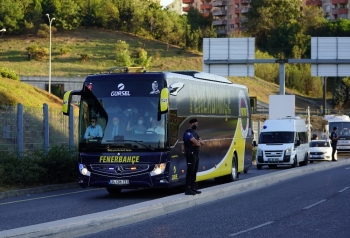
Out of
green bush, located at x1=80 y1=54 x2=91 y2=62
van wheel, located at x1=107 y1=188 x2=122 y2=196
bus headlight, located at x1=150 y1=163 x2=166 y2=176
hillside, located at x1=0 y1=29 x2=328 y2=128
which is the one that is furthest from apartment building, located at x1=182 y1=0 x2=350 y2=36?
bus headlight, located at x1=150 y1=163 x2=166 y2=176

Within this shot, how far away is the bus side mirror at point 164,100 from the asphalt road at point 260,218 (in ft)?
8.31

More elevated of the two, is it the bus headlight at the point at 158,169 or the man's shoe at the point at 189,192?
the bus headlight at the point at 158,169

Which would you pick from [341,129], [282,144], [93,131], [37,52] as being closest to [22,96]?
[282,144]

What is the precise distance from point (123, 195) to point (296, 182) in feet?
26.6

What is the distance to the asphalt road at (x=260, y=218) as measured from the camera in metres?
14.3

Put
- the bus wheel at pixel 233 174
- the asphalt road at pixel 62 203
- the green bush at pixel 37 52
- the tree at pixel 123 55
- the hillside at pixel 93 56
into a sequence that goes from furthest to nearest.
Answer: the green bush at pixel 37 52, the hillside at pixel 93 56, the tree at pixel 123 55, the bus wheel at pixel 233 174, the asphalt road at pixel 62 203

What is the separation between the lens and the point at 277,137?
139 feet

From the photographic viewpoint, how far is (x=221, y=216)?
56.5 feet

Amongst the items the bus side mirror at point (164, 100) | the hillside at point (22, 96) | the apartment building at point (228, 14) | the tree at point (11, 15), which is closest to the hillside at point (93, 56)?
the tree at point (11, 15)

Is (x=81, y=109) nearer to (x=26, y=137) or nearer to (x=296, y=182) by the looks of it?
(x=26, y=137)

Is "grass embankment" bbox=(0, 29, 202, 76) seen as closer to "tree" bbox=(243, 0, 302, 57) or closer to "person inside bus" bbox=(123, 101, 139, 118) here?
"tree" bbox=(243, 0, 302, 57)

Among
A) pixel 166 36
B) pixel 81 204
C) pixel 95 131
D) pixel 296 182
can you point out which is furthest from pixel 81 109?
pixel 166 36

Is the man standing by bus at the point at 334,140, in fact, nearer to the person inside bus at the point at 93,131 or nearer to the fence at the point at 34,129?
the fence at the point at 34,129

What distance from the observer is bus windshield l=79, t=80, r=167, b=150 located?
826 inches
